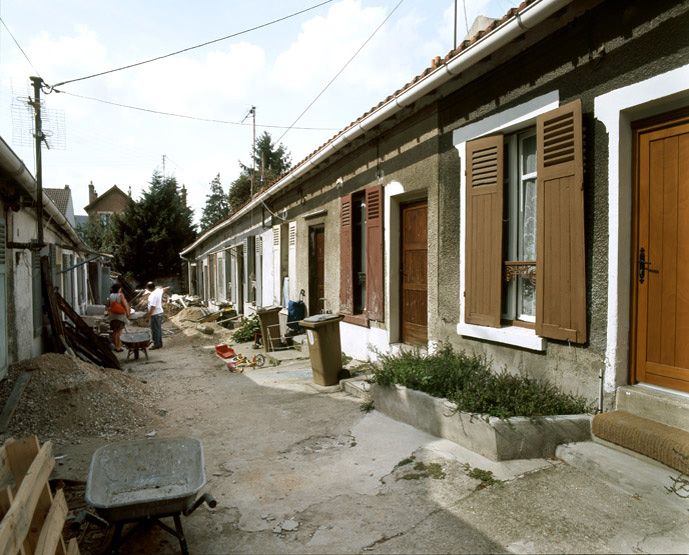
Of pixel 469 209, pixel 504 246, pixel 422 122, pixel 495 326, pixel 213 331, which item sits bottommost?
pixel 213 331

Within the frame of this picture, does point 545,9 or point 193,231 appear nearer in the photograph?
point 545,9

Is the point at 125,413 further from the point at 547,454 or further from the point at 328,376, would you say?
the point at 547,454

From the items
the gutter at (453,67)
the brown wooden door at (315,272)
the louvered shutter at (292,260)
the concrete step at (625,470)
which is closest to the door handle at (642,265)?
the concrete step at (625,470)

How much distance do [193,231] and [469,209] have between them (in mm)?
29365

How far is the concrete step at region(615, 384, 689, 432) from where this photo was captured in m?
3.32

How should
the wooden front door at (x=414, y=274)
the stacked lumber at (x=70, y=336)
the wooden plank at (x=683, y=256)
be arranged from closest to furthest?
1. the wooden plank at (x=683, y=256)
2. the wooden front door at (x=414, y=274)
3. the stacked lumber at (x=70, y=336)

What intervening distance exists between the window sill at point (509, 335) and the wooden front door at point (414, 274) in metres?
1.29

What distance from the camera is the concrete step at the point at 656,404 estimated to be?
3.32 metres

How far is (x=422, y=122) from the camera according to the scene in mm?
6379

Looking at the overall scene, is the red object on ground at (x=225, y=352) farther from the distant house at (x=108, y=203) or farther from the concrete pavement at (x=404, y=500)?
the distant house at (x=108, y=203)

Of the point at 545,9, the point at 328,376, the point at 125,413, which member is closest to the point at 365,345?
the point at 328,376

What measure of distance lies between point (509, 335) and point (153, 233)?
28684 millimetres

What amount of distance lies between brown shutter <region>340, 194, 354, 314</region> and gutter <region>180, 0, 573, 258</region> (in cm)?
102

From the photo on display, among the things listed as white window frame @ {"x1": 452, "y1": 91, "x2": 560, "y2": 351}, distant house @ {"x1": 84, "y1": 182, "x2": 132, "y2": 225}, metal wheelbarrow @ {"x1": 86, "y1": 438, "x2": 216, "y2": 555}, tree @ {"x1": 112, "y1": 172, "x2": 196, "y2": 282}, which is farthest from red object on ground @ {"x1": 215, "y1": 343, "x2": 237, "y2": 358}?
distant house @ {"x1": 84, "y1": 182, "x2": 132, "y2": 225}
